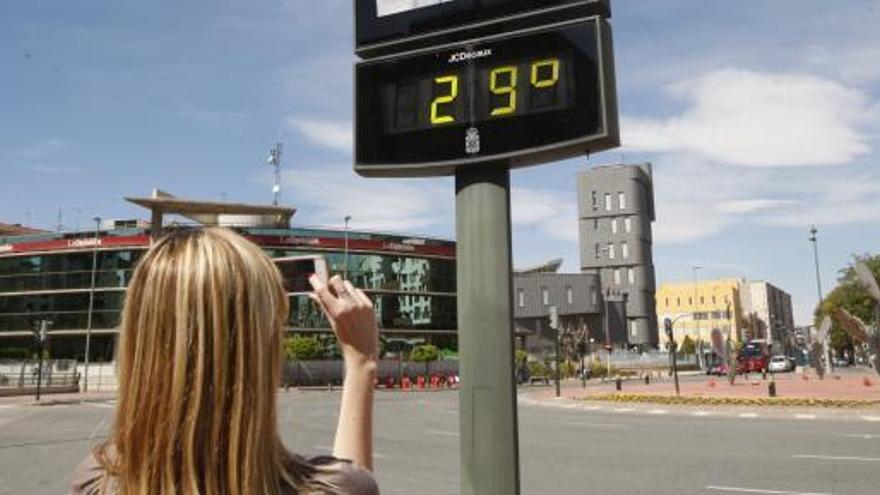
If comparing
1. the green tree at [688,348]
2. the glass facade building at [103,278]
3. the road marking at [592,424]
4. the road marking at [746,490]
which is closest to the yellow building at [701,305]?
the green tree at [688,348]

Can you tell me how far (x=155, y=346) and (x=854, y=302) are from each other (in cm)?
10180

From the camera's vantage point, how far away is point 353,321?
1.95 metres

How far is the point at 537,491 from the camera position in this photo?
10156mm

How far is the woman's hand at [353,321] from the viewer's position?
195cm

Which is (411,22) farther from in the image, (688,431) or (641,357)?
(641,357)

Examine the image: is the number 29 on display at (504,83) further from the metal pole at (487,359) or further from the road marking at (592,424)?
the road marking at (592,424)

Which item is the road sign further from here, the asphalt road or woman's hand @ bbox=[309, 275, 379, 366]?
the asphalt road

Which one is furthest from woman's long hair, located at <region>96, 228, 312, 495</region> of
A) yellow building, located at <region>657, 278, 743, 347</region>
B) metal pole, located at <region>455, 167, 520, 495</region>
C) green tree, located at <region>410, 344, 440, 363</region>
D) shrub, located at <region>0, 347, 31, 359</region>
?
yellow building, located at <region>657, 278, 743, 347</region>

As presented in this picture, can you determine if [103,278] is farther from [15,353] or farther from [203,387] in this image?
[203,387]

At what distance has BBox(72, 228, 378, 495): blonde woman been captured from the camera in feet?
5.23

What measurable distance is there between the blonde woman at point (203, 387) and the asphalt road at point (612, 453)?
349 inches

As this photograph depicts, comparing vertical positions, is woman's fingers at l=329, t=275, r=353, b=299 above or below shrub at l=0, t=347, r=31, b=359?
below

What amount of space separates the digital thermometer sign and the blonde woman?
9.57 ft

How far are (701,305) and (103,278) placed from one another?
11297 centimetres
